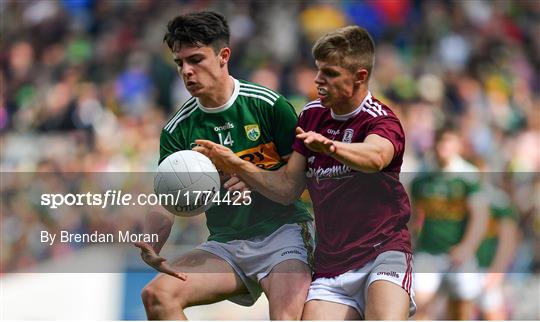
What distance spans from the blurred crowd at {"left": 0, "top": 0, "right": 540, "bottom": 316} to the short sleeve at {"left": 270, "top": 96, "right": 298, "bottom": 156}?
4.68 metres

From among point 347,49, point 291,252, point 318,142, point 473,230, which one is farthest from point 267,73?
point 318,142

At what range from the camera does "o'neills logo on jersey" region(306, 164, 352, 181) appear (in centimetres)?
561

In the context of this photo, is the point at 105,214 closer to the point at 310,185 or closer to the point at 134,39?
the point at 310,185

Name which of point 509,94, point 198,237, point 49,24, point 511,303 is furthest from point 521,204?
point 49,24

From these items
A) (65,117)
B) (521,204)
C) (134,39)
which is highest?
(134,39)

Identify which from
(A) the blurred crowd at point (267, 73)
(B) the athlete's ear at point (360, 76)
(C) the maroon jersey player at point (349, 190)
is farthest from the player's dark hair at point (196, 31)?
(A) the blurred crowd at point (267, 73)

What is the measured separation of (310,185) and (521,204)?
16.4 feet

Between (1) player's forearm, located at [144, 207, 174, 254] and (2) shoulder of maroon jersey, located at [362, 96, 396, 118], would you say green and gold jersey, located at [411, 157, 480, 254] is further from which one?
(1) player's forearm, located at [144, 207, 174, 254]

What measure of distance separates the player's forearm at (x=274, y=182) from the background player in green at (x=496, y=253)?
165 inches

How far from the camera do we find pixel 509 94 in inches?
527

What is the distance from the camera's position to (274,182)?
5676mm

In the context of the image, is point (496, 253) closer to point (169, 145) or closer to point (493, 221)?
point (493, 221)

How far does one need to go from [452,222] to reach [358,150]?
15.0ft

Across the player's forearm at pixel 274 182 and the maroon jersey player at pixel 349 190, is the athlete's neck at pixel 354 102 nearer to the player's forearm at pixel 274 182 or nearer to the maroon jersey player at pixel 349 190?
the maroon jersey player at pixel 349 190
